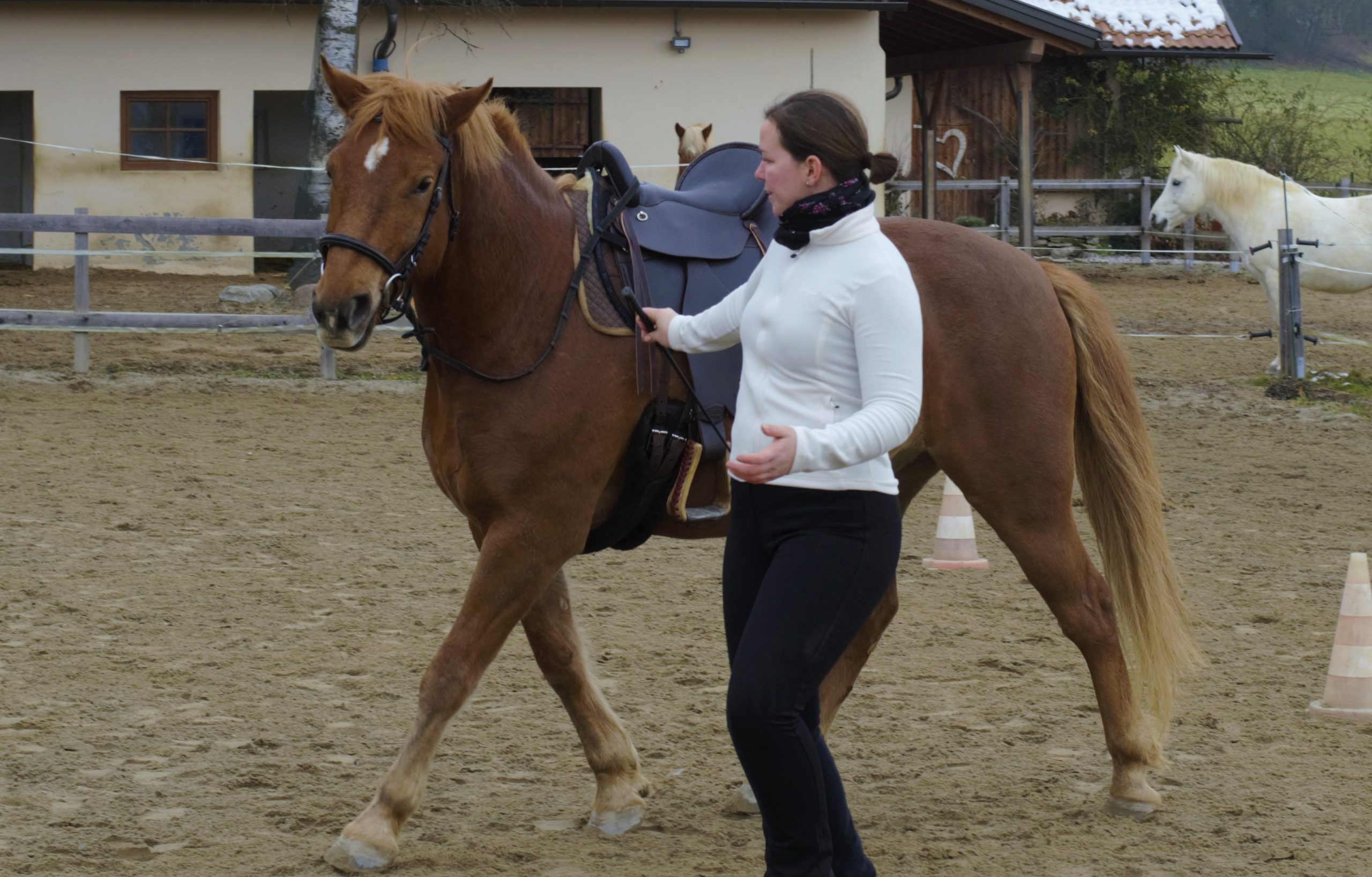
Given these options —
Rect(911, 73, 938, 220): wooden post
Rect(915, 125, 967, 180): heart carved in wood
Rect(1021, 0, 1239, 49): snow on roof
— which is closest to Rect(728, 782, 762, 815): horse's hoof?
Rect(911, 73, 938, 220): wooden post

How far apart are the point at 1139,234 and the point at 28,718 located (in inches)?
736

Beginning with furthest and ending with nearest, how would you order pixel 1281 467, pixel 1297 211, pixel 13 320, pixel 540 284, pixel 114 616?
pixel 1297 211
pixel 13 320
pixel 1281 467
pixel 114 616
pixel 540 284

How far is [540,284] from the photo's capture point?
11.5 feet

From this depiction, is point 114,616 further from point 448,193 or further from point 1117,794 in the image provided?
point 1117,794

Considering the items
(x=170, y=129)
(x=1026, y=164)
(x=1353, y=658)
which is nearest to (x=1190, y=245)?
(x=1026, y=164)

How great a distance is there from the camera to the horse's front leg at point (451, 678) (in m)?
3.24

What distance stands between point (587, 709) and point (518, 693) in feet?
3.05

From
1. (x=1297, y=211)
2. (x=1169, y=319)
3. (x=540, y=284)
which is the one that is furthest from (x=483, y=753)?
(x=1169, y=319)

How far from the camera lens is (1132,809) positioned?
365cm

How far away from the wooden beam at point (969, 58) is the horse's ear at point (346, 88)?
52.3 feet

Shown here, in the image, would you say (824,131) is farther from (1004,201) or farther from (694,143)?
(1004,201)

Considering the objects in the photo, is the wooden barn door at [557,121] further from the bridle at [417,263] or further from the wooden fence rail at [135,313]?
the bridle at [417,263]

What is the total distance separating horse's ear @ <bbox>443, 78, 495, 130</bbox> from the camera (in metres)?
3.18

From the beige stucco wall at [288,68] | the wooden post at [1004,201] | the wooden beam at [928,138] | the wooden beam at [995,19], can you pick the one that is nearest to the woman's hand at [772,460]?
the beige stucco wall at [288,68]
